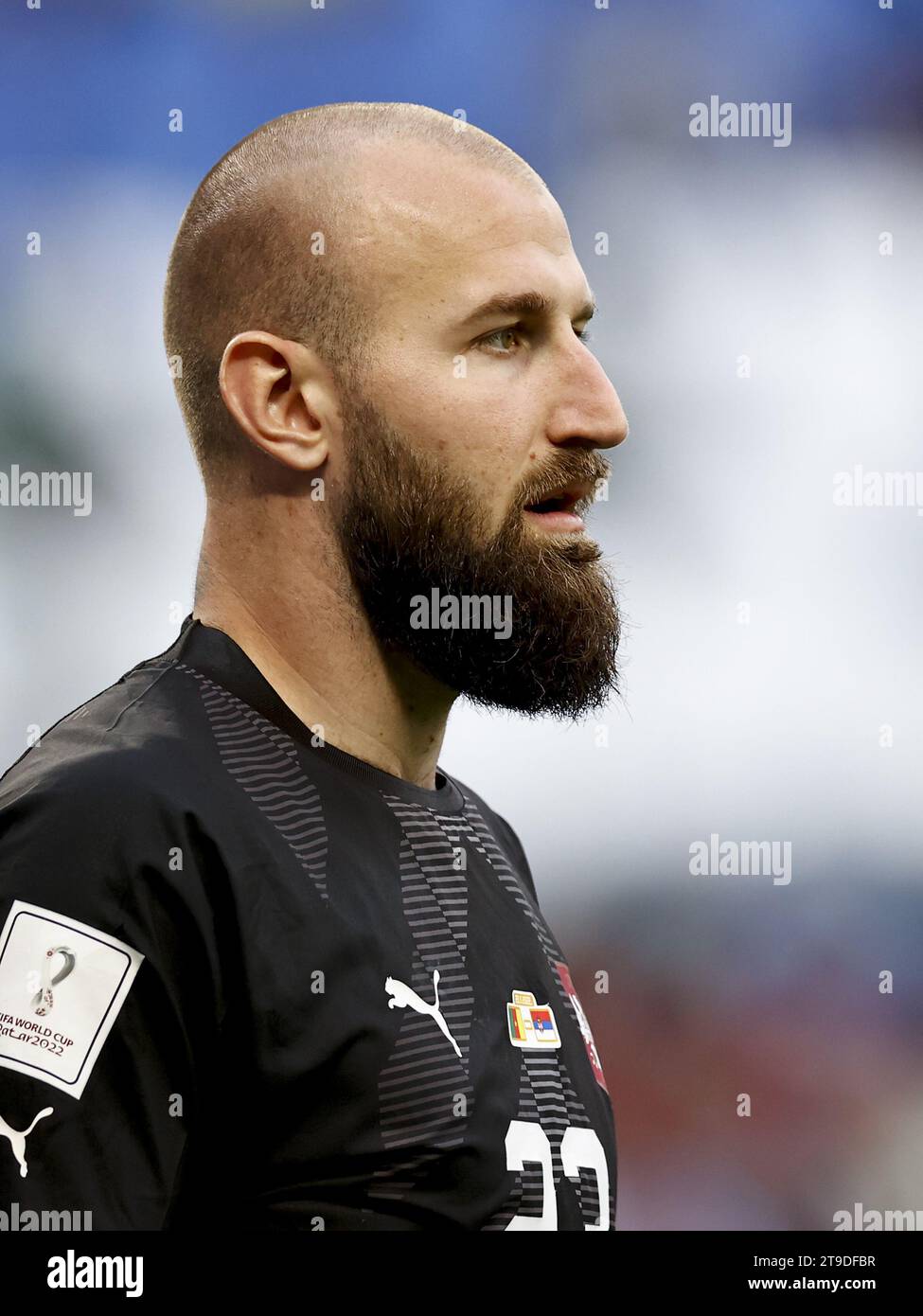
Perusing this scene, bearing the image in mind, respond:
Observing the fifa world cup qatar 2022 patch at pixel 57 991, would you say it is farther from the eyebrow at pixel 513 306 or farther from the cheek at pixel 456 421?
the eyebrow at pixel 513 306

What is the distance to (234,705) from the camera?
1.29m

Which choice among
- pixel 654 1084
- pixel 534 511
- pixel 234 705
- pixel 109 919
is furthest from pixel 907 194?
pixel 109 919

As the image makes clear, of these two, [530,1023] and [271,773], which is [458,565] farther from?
[530,1023]

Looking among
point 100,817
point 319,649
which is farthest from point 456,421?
point 100,817

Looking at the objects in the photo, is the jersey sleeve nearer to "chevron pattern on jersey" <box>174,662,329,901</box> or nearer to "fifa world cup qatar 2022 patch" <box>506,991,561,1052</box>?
"chevron pattern on jersey" <box>174,662,329,901</box>

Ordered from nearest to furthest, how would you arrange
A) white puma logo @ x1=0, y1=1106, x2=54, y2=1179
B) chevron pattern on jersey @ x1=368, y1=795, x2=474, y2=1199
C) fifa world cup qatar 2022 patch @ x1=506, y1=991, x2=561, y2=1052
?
white puma logo @ x1=0, y1=1106, x2=54, y2=1179
chevron pattern on jersey @ x1=368, y1=795, x2=474, y2=1199
fifa world cup qatar 2022 patch @ x1=506, y1=991, x2=561, y2=1052

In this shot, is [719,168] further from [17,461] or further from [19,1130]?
[19,1130]

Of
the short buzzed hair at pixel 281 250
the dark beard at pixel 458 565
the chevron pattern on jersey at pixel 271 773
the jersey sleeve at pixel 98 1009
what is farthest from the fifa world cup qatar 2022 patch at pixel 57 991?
the short buzzed hair at pixel 281 250

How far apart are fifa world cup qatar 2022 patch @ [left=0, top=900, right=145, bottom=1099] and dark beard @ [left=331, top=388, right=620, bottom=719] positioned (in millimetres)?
472

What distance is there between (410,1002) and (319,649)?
367 mm

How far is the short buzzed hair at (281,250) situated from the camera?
138 centimetres

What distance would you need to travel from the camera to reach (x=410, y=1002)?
3.88ft

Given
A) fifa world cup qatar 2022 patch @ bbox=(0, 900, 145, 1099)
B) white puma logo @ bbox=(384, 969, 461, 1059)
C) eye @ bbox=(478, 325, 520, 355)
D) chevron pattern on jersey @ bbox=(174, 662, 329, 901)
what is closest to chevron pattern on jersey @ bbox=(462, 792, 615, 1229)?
white puma logo @ bbox=(384, 969, 461, 1059)

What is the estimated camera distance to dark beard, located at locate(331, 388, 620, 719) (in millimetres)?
1369
